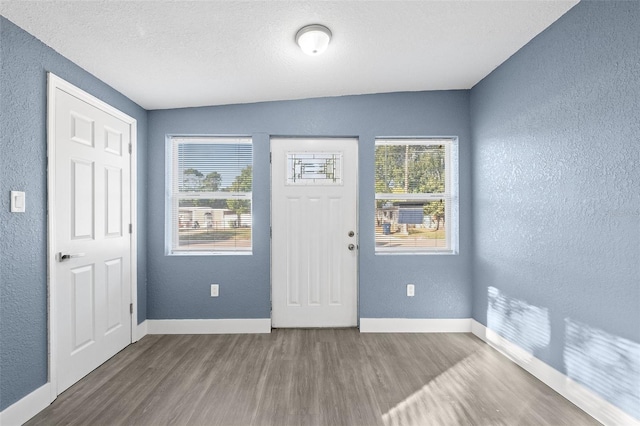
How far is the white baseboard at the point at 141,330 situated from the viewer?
3.07 meters

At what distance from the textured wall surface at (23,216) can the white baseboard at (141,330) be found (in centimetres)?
103

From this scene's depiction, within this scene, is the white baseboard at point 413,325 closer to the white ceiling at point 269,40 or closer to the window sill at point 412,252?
the window sill at point 412,252

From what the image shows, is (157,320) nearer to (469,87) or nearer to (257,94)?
(257,94)

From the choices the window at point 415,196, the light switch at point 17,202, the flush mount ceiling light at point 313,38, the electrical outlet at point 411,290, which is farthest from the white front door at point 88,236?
the electrical outlet at point 411,290

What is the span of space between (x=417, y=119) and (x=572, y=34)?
56.6 inches

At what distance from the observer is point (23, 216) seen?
191 centimetres

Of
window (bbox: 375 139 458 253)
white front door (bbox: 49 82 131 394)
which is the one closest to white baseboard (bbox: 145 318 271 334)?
white front door (bbox: 49 82 131 394)

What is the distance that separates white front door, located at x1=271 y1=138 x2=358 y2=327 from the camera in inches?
133

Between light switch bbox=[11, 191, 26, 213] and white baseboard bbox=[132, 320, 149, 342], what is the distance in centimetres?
164

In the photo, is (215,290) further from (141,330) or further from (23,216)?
(23,216)

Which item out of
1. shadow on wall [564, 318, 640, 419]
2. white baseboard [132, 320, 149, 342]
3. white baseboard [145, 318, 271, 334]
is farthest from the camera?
white baseboard [145, 318, 271, 334]

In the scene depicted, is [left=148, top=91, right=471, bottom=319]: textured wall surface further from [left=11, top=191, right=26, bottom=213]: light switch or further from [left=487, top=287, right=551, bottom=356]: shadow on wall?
[left=11, top=191, right=26, bottom=213]: light switch

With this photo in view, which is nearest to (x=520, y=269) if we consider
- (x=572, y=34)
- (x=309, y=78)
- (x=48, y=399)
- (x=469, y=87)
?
A: (x=572, y=34)

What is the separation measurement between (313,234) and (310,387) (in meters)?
1.53
